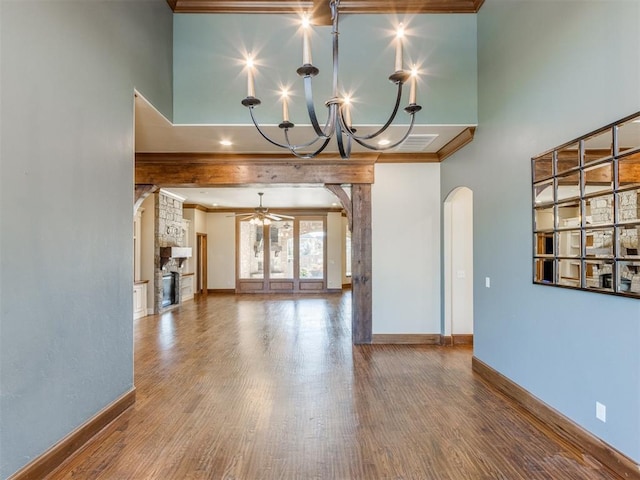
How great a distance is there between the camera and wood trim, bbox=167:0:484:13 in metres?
4.10

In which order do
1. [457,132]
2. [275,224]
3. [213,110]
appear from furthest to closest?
[275,224] < [457,132] < [213,110]

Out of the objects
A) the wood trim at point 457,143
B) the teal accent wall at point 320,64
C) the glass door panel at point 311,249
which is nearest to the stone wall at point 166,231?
the glass door panel at point 311,249

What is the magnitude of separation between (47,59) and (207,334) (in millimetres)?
4803

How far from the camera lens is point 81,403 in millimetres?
2645

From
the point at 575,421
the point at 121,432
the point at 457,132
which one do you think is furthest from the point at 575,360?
the point at 121,432

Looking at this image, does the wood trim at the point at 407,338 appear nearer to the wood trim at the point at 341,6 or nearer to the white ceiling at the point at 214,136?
the white ceiling at the point at 214,136

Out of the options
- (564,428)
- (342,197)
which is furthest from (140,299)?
(564,428)

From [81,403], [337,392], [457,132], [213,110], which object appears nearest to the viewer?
[81,403]

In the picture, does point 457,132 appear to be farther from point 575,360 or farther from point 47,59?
point 47,59

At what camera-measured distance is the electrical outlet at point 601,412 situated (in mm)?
2447

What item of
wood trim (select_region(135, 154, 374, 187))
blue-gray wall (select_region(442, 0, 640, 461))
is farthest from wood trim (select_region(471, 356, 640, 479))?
wood trim (select_region(135, 154, 374, 187))

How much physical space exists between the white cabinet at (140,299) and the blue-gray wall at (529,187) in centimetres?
657

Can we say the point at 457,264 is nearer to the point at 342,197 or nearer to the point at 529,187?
the point at 342,197

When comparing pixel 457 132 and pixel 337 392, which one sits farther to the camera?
pixel 457 132
